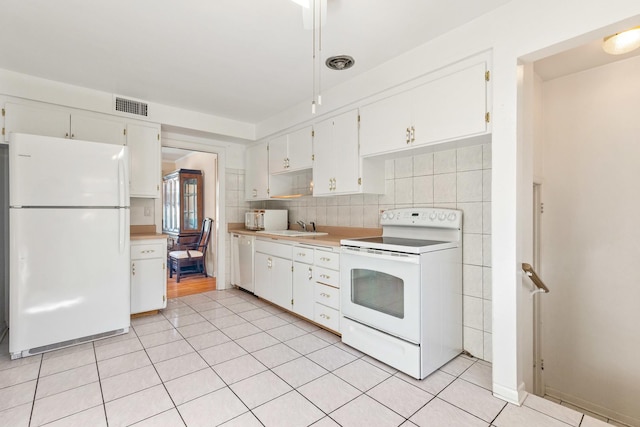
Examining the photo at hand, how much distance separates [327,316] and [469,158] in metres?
1.86

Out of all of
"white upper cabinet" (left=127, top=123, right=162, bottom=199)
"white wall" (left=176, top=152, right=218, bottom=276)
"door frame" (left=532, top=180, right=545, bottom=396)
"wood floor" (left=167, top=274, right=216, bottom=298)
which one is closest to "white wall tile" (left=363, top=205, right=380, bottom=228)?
"door frame" (left=532, top=180, right=545, bottom=396)

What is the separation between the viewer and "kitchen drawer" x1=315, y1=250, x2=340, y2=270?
107 inches

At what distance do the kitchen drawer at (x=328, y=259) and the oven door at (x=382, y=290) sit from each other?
0.34 ft

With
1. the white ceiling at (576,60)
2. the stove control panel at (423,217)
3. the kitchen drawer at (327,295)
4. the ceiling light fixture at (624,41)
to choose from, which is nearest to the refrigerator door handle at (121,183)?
the kitchen drawer at (327,295)

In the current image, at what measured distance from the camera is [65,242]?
2.52m

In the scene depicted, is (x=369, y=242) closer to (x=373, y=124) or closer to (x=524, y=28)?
(x=373, y=124)

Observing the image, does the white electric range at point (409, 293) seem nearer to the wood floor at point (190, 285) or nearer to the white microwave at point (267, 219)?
the white microwave at point (267, 219)

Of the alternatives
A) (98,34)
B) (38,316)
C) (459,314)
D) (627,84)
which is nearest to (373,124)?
(459,314)

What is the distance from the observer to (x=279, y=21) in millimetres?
2002

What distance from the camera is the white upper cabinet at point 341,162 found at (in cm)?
285

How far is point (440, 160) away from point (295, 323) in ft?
7.04

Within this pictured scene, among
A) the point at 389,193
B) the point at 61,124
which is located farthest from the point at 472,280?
the point at 61,124

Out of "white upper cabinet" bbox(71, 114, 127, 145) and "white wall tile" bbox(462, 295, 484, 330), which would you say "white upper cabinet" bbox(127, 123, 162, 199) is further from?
"white wall tile" bbox(462, 295, 484, 330)

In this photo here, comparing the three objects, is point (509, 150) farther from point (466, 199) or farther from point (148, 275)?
point (148, 275)
